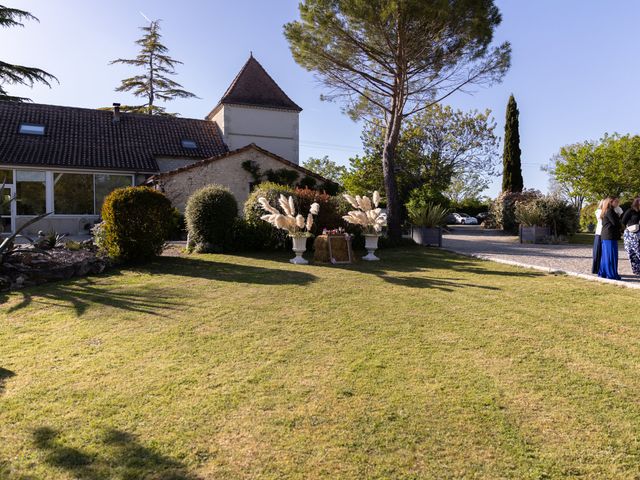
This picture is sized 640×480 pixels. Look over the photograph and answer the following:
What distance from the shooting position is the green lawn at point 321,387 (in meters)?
2.39

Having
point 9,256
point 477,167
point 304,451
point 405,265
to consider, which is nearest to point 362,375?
point 304,451

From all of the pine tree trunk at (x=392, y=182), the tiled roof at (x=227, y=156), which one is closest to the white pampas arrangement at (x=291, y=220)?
Result: the pine tree trunk at (x=392, y=182)

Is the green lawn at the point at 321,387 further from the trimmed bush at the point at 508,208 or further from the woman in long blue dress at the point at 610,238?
the trimmed bush at the point at 508,208

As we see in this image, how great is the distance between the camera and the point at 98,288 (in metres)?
7.08

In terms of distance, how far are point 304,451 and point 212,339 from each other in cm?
221

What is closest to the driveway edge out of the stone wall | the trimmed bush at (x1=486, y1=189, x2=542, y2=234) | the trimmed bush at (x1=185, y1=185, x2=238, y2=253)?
the trimmed bush at (x1=185, y1=185, x2=238, y2=253)

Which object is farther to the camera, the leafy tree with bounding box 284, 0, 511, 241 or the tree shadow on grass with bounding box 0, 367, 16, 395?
the leafy tree with bounding box 284, 0, 511, 241

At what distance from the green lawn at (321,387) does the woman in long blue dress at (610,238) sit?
1.72 m

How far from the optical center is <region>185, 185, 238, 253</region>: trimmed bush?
38.1 feet

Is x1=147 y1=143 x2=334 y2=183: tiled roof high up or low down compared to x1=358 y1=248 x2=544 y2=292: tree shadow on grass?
up

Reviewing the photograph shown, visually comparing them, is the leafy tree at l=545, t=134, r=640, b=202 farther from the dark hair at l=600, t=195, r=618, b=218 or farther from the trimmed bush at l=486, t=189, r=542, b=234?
the dark hair at l=600, t=195, r=618, b=218

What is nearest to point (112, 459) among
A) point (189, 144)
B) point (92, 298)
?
point (92, 298)

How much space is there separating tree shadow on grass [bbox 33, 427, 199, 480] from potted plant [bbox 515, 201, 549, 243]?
666 inches

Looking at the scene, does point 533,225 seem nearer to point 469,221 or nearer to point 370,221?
point 370,221
